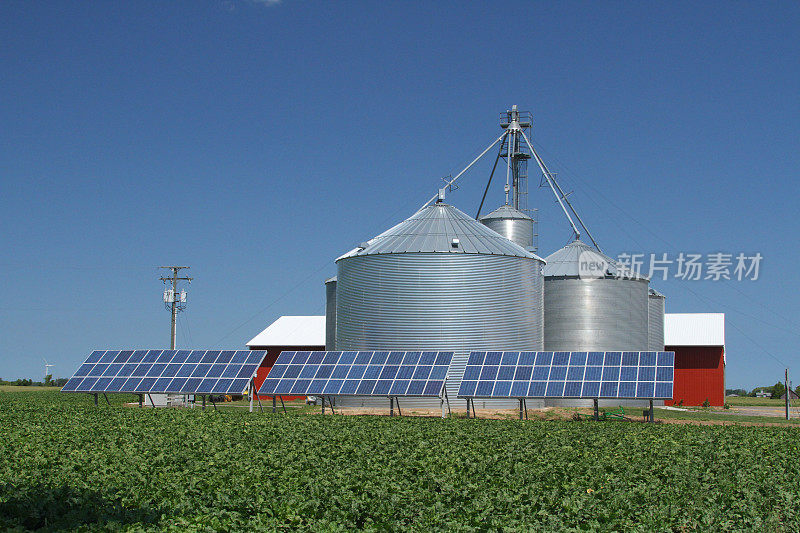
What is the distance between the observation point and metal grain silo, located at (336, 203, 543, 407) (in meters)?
47.9

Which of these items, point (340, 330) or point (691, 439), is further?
point (340, 330)

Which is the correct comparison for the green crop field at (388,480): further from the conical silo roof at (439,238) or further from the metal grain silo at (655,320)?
the metal grain silo at (655,320)

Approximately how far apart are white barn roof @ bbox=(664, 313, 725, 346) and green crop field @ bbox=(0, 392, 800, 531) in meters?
40.1

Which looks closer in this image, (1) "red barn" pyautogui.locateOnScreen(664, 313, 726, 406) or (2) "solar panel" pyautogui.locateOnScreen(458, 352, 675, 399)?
(2) "solar panel" pyautogui.locateOnScreen(458, 352, 675, 399)

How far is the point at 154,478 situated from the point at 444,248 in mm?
33110

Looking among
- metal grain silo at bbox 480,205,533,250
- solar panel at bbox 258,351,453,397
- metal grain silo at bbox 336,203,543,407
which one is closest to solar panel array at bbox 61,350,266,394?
solar panel at bbox 258,351,453,397

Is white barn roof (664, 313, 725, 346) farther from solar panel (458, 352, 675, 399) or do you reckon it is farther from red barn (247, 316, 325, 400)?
red barn (247, 316, 325, 400)

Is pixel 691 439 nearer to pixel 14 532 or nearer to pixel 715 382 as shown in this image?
pixel 14 532

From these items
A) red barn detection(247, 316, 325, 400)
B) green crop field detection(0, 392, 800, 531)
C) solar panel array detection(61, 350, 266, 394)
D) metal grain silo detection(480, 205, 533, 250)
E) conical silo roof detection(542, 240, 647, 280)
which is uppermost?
metal grain silo detection(480, 205, 533, 250)

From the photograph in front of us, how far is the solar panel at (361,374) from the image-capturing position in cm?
4025

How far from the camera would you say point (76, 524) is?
1319cm

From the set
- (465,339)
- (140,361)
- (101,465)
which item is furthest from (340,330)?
(101,465)

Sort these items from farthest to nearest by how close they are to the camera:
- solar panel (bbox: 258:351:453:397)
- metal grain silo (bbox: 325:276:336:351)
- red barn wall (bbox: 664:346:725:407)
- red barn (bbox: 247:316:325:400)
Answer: red barn (bbox: 247:316:325:400)
red barn wall (bbox: 664:346:725:407)
metal grain silo (bbox: 325:276:336:351)
solar panel (bbox: 258:351:453:397)

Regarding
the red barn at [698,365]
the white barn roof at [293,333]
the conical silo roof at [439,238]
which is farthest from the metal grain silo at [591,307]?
the white barn roof at [293,333]
